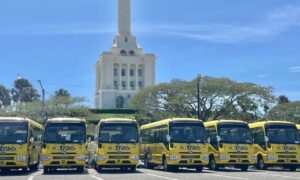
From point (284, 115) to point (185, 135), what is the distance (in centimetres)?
4807

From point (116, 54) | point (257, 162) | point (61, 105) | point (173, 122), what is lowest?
point (257, 162)

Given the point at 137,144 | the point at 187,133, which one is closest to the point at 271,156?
the point at 187,133

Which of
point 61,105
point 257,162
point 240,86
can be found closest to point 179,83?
point 240,86

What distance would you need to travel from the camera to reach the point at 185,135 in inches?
957

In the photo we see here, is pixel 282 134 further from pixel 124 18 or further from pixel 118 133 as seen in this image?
pixel 124 18

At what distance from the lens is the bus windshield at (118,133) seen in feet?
78.6

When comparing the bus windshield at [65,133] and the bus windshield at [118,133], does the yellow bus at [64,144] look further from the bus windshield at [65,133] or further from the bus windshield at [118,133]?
the bus windshield at [118,133]

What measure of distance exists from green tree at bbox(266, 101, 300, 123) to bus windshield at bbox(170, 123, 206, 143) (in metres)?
45.4

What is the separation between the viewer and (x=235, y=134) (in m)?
25.8

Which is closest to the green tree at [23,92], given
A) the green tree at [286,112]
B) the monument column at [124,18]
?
the monument column at [124,18]

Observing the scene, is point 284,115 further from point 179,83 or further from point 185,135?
point 185,135

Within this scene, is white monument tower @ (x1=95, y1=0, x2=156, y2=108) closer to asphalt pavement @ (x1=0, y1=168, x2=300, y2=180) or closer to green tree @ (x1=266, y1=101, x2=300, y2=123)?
green tree @ (x1=266, y1=101, x2=300, y2=123)

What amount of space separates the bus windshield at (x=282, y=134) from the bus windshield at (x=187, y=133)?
416cm

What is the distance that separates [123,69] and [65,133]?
9763cm
